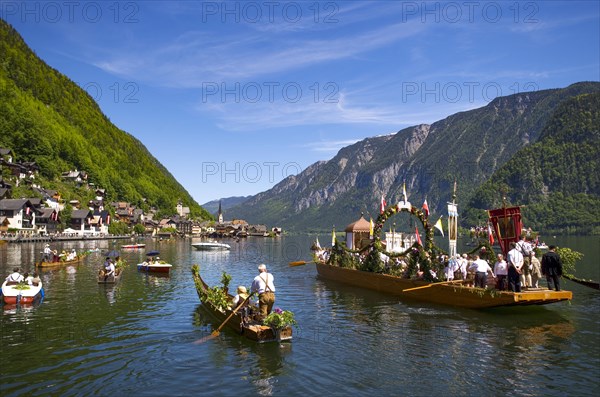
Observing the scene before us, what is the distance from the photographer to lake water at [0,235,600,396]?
14.0m

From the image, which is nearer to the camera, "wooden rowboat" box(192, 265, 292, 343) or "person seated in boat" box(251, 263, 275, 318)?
"wooden rowboat" box(192, 265, 292, 343)

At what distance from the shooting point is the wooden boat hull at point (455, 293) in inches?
933

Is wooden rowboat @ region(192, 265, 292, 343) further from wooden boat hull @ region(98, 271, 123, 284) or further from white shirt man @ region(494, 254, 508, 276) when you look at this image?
wooden boat hull @ region(98, 271, 123, 284)

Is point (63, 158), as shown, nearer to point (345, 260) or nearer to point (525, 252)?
point (345, 260)

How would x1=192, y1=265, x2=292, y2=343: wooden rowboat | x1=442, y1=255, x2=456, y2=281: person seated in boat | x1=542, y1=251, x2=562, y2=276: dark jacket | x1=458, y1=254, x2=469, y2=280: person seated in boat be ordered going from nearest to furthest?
x1=192, y1=265, x2=292, y2=343: wooden rowboat → x1=542, y1=251, x2=562, y2=276: dark jacket → x1=442, y1=255, x2=456, y2=281: person seated in boat → x1=458, y1=254, x2=469, y2=280: person seated in boat

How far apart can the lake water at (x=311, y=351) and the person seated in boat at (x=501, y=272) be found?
64.7 inches

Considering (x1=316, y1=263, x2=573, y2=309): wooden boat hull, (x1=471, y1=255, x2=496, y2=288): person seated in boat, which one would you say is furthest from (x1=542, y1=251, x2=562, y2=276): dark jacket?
(x1=471, y1=255, x2=496, y2=288): person seated in boat

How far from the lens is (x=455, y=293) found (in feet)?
87.4

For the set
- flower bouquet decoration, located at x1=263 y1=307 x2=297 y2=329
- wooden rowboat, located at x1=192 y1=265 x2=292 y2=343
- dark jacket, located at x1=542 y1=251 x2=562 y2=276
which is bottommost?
wooden rowboat, located at x1=192 y1=265 x2=292 y2=343

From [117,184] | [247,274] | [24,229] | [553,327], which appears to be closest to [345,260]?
[247,274]

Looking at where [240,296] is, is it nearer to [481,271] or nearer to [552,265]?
[481,271]

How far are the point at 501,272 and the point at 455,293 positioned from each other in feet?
10.3

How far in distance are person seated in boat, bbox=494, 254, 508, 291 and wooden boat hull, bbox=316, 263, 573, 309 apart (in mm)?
828

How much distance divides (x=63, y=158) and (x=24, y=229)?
69681 mm
